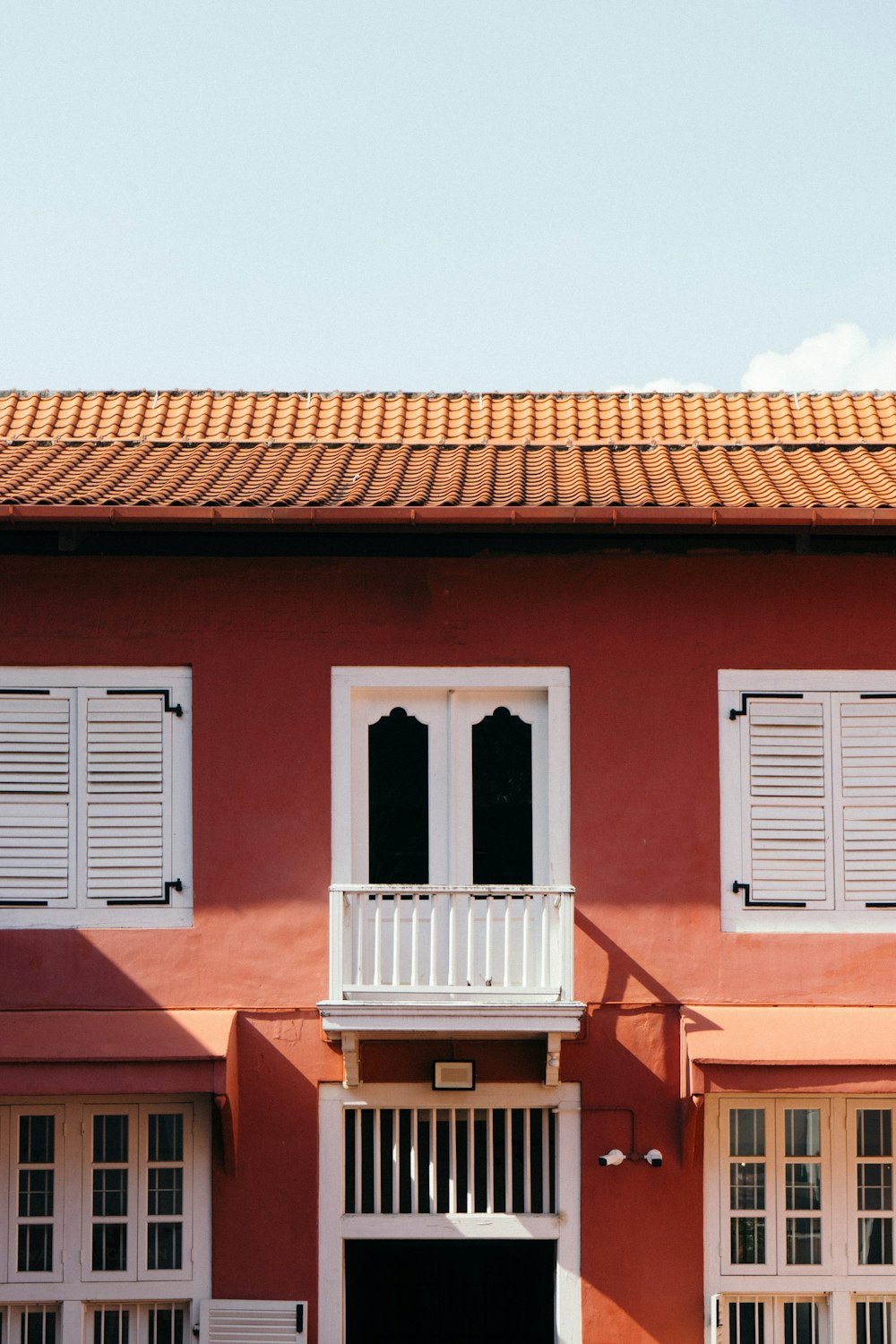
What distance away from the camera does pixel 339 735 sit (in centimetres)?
1035

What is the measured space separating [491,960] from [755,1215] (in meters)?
2.32

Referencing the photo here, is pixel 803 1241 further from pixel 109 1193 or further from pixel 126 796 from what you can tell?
pixel 126 796

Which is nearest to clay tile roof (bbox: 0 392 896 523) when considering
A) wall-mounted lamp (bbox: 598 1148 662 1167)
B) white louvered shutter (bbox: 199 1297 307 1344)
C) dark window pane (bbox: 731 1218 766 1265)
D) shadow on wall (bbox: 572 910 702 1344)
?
shadow on wall (bbox: 572 910 702 1344)

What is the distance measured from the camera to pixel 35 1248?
10016 millimetres

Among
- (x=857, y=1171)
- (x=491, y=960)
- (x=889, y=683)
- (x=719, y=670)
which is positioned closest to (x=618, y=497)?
(x=719, y=670)

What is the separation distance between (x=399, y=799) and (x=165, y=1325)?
139 inches

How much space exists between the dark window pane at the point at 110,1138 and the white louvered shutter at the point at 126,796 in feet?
4.48

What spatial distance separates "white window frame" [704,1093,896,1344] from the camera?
9.95 metres

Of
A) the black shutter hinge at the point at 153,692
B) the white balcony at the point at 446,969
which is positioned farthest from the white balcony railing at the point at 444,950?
the black shutter hinge at the point at 153,692

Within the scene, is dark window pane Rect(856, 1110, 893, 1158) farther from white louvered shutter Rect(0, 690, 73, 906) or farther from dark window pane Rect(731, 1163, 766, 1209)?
white louvered shutter Rect(0, 690, 73, 906)

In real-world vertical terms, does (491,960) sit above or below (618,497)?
below

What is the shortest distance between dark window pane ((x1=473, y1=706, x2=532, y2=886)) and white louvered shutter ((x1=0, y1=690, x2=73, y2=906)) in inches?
102

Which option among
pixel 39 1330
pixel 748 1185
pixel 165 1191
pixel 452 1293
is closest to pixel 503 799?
pixel 748 1185

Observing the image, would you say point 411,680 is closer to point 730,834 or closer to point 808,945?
point 730,834
